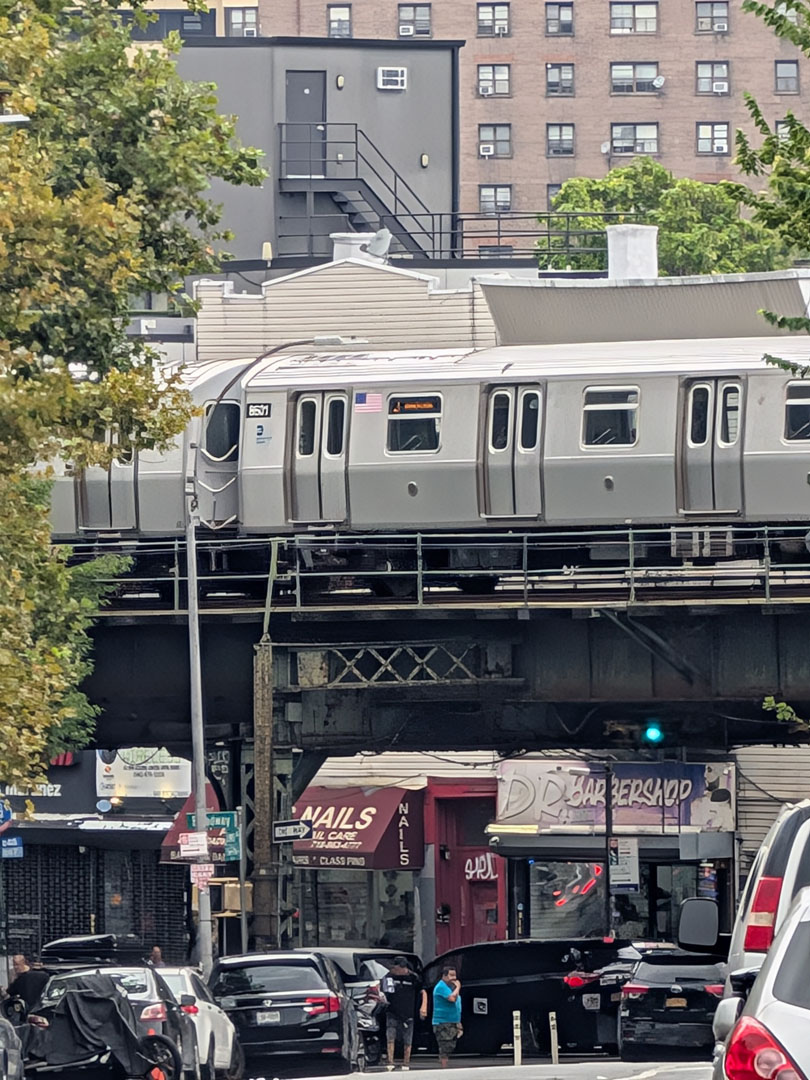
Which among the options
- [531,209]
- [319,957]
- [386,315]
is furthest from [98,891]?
[531,209]

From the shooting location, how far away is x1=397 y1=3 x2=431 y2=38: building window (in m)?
95.8

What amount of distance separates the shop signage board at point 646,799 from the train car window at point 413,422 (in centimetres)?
1283

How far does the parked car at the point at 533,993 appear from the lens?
93.9 feet

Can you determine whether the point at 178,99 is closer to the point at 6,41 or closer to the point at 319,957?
the point at 6,41

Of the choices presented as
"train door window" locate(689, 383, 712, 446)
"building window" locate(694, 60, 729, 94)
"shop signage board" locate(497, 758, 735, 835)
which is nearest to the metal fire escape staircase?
"shop signage board" locate(497, 758, 735, 835)

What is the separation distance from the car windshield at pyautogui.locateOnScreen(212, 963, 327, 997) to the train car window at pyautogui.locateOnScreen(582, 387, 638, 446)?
9.91 metres

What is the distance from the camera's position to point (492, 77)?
96.7m

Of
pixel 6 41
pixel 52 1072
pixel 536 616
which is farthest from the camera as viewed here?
pixel 536 616

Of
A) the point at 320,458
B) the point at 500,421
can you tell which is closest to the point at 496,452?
the point at 500,421

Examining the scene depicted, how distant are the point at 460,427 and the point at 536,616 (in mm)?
3270

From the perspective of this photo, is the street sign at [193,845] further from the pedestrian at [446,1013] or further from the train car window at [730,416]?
the train car window at [730,416]

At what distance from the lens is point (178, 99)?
19375 mm

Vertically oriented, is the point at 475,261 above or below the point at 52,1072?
above

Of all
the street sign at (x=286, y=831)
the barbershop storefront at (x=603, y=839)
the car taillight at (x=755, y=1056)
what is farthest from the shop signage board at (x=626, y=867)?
the car taillight at (x=755, y=1056)
